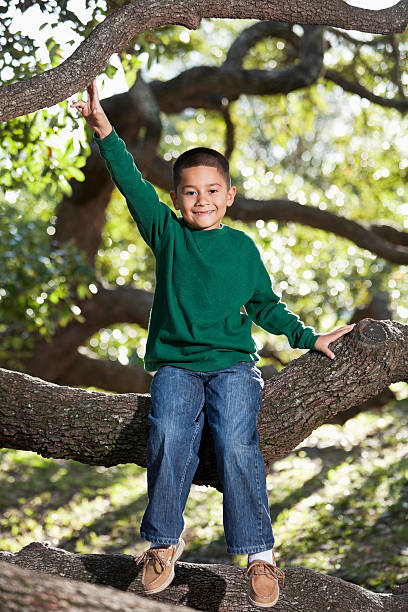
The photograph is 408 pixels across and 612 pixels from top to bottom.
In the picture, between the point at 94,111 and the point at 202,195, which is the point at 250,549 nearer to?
the point at 202,195

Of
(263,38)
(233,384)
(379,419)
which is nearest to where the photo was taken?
(233,384)


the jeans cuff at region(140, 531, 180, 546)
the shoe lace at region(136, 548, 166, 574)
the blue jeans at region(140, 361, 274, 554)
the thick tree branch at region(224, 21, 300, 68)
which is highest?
the thick tree branch at region(224, 21, 300, 68)

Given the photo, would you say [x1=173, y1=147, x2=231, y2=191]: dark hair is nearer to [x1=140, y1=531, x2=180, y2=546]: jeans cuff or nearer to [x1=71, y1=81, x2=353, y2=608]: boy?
[x1=71, y1=81, x2=353, y2=608]: boy

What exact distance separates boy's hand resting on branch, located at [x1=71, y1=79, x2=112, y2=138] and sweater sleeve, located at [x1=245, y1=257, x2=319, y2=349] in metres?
0.89

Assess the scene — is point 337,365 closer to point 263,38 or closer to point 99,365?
point 99,365

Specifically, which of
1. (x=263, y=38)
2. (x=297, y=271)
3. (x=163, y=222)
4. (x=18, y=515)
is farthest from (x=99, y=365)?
(x=163, y=222)

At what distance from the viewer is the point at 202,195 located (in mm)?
3016

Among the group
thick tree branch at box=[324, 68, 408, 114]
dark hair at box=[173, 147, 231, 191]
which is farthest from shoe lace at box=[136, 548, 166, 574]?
thick tree branch at box=[324, 68, 408, 114]

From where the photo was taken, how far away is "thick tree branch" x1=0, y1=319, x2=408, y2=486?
120 inches

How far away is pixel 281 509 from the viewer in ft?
24.4

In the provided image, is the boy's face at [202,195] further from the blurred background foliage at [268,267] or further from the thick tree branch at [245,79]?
the thick tree branch at [245,79]

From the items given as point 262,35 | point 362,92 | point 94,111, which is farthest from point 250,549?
point 262,35

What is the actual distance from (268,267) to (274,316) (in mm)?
6504

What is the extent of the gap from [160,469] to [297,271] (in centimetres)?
759
